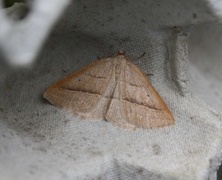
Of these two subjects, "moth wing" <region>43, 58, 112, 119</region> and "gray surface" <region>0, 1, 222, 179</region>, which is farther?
"moth wing" <region>43, 58, 112, 119</region>

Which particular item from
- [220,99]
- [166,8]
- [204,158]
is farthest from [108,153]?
[220,99]

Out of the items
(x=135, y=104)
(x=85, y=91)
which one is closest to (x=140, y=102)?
(x=135, y=104)

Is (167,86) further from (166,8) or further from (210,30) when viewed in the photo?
(210,30)

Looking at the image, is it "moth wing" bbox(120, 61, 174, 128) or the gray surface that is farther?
"moth wing" bbox(120, 61, 174, 128)

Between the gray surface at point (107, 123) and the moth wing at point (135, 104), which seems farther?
the moth wing at point (135, 104)
